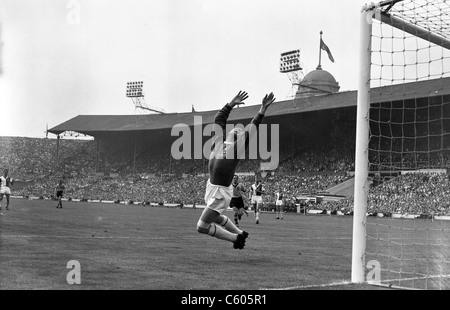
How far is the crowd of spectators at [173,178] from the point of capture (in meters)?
34.7

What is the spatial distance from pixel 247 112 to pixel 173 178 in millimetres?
11856

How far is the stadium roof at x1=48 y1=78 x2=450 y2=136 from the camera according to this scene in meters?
41.0

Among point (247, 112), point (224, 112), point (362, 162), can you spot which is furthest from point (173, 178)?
point (362, 162)

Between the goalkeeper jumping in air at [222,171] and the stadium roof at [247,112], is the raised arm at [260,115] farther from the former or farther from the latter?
the stadium roof at [247,112]

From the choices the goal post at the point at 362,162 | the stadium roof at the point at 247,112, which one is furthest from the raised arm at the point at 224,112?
the stadium roof at the point at 247,112

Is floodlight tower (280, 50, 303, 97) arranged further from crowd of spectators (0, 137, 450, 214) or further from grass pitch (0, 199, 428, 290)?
grass pitch (0, 199, 428, 290)

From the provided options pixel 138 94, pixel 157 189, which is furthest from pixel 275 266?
pixel 138 94

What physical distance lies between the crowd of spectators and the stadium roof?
4404 millimetres

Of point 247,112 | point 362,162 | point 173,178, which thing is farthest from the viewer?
point 173,178

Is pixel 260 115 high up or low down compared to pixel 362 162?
up

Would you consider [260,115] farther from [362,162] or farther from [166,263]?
[166,263]

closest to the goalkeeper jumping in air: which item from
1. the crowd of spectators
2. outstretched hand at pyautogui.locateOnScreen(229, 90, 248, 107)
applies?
outstretched hand at pyautogui.locateOnScreen(229, 90, 248, 107)

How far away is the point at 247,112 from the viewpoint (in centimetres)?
5753

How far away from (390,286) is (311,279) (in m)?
1.07
